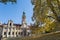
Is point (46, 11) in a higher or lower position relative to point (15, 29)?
higher

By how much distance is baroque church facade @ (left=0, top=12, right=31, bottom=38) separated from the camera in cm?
7325

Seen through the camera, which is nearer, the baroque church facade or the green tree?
the green tree

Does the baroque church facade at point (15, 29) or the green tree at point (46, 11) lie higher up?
the green tree at point (46, 11)

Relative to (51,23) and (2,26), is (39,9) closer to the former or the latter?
(51,23)

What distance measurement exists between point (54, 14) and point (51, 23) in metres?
1.65

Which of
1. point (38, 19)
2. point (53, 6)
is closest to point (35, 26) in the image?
point (38, 19)

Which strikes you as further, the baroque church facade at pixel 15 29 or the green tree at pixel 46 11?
the baroque church facade at pixel 15 29

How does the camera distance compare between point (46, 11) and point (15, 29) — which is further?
point (15, 29)

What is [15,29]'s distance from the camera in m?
75.5

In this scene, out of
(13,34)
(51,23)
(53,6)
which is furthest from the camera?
(13,34)

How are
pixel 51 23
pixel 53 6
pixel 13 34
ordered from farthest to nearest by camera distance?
pixel 13 34 → pixel 51 23 → pixel 53 6

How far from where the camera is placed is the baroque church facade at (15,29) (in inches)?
2884

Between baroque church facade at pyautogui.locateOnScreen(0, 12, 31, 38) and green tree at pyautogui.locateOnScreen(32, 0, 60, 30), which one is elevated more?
green tree at pyautogui.locateOnScreen(32, 0, 60, 30)

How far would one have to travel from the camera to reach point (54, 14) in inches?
862
